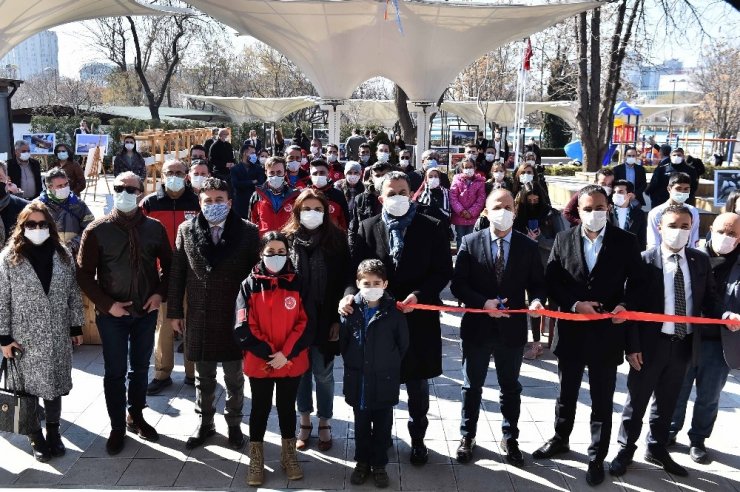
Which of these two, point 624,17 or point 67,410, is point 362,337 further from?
point 624,17

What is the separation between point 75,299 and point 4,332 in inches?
19.8

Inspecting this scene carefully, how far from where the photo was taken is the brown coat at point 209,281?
15.5 ft

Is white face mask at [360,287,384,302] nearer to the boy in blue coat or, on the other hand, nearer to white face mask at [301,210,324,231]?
the boy in blue coat

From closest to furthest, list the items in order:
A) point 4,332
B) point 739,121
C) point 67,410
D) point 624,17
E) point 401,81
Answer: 1. point 4,332
2. point 67,410
3. point 401,81
4. point 624,17
5. point 739,121

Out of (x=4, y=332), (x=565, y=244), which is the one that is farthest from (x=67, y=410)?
(x=565, y=244)

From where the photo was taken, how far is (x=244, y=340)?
4258 mm

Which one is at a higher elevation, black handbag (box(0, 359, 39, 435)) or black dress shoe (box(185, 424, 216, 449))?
black handbag (box(0, 359, 39, 435))

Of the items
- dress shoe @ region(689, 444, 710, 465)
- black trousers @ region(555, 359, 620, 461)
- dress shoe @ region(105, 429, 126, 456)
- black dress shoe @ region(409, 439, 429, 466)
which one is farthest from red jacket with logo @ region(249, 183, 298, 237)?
dress shoe @ region(689, 444, 710, 465)

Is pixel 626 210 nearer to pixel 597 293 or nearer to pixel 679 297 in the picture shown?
pixel 679 297

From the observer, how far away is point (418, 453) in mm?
4730

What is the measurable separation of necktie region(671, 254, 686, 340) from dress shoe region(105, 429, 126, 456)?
4.02 meters

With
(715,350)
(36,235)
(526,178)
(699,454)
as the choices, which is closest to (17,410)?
(36,235)

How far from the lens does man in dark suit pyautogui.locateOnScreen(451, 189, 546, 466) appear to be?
4.62m

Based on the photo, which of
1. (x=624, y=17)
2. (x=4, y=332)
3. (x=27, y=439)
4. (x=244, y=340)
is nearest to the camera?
(x=244, y=340)
